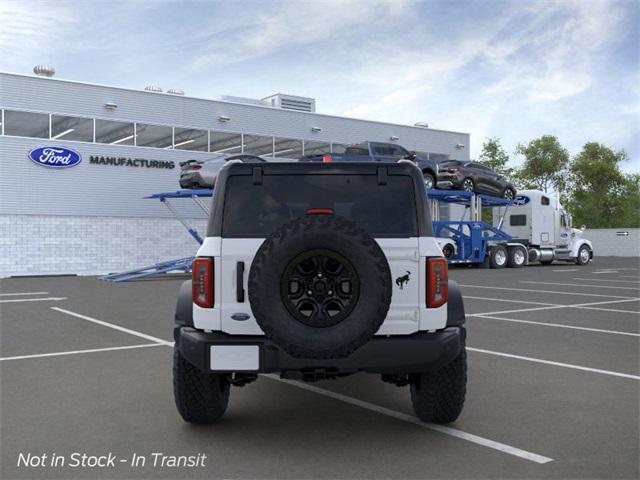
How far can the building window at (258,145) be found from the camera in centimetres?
3172

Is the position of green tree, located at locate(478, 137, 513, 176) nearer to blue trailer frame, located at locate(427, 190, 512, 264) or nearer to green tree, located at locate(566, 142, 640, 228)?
green tree, located at locate(566, 142, 640, 228)

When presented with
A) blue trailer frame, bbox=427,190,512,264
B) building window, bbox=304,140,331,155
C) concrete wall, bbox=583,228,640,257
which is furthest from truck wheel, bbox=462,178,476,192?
concrete wall, bbox=583,228,640,257

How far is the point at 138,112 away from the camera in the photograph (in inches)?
1118

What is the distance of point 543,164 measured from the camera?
70938 mm

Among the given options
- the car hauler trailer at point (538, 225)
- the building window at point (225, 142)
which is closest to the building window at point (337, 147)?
the building window at point (225, 142)

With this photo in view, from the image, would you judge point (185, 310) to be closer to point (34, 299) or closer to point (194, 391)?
point (194, 391)

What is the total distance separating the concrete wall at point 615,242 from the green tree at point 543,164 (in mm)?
21315

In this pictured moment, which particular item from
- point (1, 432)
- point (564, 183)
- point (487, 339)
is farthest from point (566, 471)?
point (564, 183)

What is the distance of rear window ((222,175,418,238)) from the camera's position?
461cm

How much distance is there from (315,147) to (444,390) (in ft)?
97.3

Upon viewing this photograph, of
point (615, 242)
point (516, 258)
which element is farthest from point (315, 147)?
point (615, 242)

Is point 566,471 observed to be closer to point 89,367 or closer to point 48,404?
point 48,404

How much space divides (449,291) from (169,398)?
8.41ft

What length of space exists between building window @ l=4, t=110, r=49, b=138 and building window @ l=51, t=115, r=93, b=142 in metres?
0.33
